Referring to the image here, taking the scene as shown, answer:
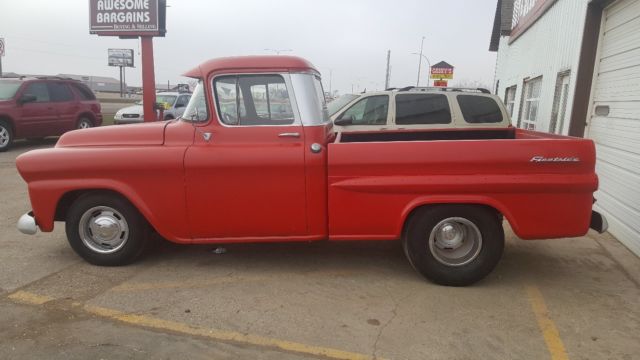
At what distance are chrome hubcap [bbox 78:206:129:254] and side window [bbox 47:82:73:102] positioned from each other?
10.4 metres

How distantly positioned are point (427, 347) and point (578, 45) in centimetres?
667

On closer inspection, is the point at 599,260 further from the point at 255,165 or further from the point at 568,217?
the point at 255,165

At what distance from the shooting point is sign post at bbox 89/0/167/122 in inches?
559

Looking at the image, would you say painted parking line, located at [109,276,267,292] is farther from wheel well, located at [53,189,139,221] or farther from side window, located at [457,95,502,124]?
side window, located at [457,95,502,124]

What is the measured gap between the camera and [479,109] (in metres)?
8.03

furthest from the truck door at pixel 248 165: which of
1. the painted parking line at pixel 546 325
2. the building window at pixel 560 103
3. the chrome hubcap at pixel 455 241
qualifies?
the building window at pixel 560 103

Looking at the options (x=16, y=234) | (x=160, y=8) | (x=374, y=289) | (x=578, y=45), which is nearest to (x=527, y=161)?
(x=374, y=289)

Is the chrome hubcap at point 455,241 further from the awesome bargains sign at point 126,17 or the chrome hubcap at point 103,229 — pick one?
the awesome bargains sign at point 126,17

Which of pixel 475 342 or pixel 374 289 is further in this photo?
pixel 374 289

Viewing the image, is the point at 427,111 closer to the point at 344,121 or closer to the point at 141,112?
the point at 344,121

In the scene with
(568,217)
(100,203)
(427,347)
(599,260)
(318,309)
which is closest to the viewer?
(427,347)

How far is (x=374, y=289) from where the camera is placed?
4.29 m

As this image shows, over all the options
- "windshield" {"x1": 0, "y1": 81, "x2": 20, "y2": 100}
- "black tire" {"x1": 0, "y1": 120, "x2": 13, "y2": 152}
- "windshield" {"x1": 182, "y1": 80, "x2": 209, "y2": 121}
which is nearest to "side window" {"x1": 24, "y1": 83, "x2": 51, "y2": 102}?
"windshield" {"x1": 0, "y1": 81, "x2": 20, "y2": 100}

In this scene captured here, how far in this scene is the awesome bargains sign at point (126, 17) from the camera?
1450 cm
